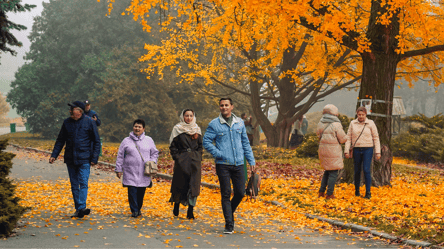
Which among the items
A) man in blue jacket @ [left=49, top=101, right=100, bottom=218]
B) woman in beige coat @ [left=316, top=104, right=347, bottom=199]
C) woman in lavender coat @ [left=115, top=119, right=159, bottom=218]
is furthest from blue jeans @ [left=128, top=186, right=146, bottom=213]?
woman in beige coat @ [left=316, top=104, right=347, bottom=199]

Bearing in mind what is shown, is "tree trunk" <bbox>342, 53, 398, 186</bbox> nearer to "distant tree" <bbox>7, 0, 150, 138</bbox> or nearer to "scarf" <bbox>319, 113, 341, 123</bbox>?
"scarf" <bbox>319, 113, 341, 123</bbox>

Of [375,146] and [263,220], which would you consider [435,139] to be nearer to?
A: [375,146]

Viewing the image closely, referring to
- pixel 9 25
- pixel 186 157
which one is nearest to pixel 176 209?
pixel 186 157

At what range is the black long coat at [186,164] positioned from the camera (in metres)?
7.86

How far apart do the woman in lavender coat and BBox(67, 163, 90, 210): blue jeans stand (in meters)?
0.52

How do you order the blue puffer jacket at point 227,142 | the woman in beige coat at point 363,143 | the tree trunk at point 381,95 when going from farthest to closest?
the tree trunk at point 381,95
the woman in beige coat at point 363,143
the blue puffer jacket at point 227,142

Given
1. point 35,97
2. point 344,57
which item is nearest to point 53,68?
point 35,97

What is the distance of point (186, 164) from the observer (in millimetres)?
7863

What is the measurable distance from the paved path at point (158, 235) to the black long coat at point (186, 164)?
49 centimetres

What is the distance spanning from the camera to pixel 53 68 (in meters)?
38.0

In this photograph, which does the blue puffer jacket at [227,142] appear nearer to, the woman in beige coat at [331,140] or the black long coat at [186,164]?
the black long coat at [186,164]

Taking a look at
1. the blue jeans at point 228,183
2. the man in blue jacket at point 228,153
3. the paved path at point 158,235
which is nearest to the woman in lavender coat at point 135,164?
the paved path at point 158,235

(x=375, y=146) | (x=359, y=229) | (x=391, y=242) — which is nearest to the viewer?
(x=391, y=242)

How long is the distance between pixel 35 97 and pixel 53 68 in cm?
261
